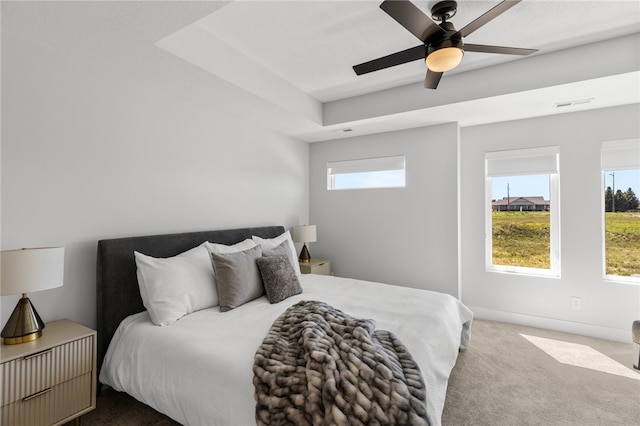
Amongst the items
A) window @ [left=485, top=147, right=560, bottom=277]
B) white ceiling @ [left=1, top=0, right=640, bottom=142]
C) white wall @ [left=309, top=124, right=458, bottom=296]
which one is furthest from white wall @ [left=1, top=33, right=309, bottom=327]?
window @ [left=485, top=147, right=560, bottom=277]

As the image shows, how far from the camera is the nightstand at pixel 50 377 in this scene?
1.45 meters

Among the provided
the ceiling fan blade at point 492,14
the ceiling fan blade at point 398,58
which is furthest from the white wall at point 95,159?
the ceiling fan blade at point 492,14

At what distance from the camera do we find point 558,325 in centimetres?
321

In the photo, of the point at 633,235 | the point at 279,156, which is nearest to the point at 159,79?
the point at 279,156

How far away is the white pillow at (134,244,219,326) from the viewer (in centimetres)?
195

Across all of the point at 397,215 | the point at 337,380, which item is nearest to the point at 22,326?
the point at 337,380

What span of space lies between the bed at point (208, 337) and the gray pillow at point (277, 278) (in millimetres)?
63

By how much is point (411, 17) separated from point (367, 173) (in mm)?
2615

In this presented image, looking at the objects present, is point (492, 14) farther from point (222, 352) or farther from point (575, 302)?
point (575, 302)

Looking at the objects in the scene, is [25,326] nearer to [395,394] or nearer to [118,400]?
[118,400]

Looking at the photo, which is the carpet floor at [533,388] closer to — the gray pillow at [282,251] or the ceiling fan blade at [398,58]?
the gray pillow at [282,251]

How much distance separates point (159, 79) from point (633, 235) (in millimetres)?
4812

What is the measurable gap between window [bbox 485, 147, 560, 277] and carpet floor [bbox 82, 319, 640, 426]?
933 mm

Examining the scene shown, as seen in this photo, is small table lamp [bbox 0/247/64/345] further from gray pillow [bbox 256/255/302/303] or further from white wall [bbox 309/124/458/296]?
white wall [bbox 309/124/458/296]
